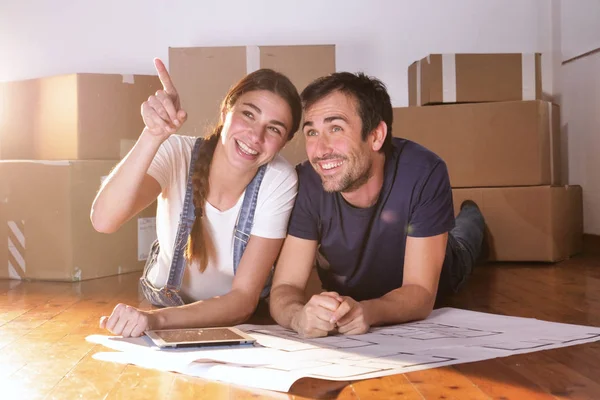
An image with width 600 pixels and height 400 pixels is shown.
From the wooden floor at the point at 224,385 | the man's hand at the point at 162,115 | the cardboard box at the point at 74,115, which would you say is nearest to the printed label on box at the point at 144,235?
the cardboard box at the point at 74,115

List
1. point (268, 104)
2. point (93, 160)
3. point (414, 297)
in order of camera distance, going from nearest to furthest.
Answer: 1. point (414, 297)
2. point (268, 104)
3. point (93, 160)

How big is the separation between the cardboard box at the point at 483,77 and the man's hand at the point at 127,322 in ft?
6.39

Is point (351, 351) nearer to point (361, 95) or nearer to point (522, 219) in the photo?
point (361, 95)

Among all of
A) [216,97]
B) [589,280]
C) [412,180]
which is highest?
[216,97]

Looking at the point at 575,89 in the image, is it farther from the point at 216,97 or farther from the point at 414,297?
the point at 414,297

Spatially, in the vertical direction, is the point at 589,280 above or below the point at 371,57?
below

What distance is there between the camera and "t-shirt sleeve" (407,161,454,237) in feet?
5.21

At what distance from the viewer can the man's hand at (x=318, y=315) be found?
53.7 inches

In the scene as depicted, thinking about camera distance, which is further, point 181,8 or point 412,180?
point 181,8

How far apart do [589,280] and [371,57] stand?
1546mm

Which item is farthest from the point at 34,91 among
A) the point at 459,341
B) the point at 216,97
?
the point at 459,341

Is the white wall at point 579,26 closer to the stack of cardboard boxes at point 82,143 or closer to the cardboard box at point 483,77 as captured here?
the cardboard box at point 483,77

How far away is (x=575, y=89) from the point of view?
3369mm

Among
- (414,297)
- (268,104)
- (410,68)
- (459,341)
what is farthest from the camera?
(410,68)
